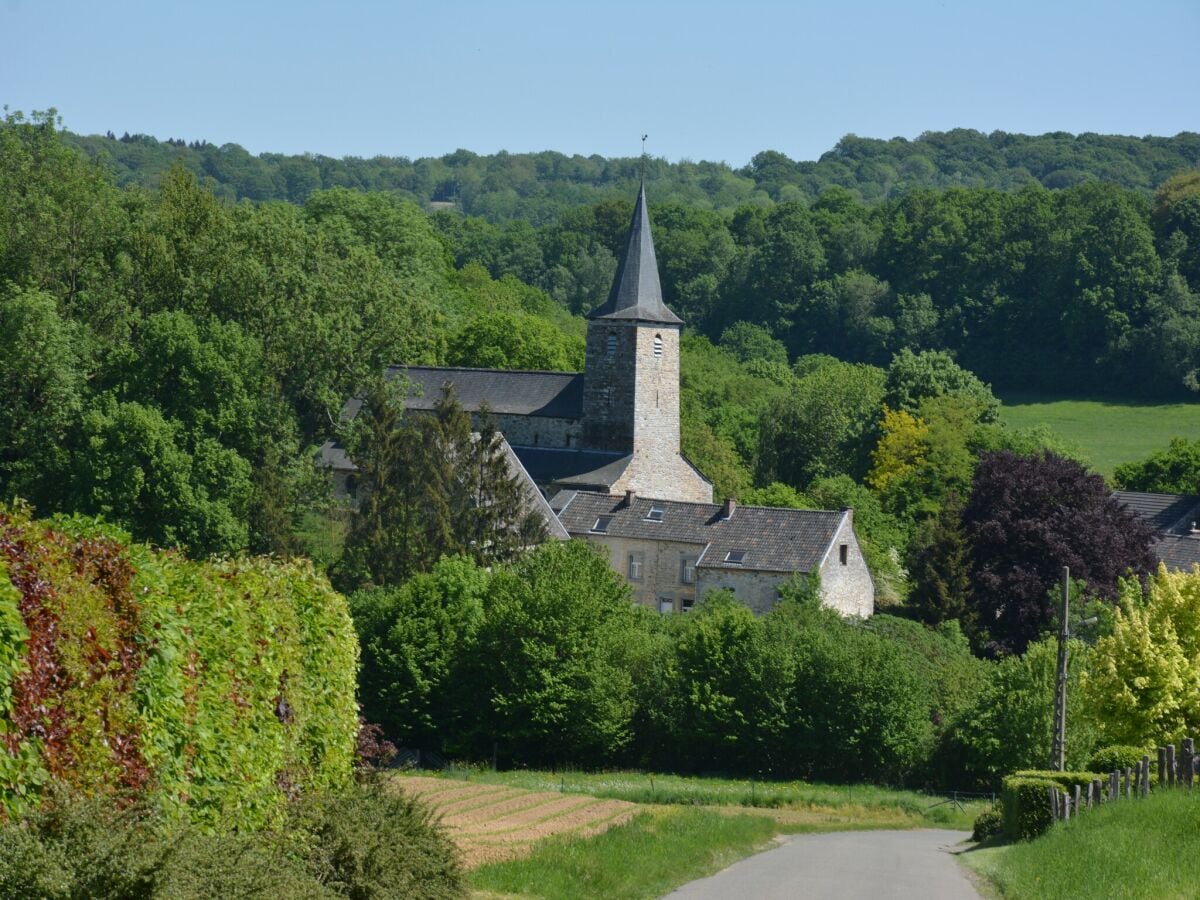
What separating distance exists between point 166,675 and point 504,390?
55.7m

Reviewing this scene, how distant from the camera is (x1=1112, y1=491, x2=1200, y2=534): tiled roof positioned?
210 ft

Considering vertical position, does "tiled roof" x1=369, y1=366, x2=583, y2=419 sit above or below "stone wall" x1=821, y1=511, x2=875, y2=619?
above

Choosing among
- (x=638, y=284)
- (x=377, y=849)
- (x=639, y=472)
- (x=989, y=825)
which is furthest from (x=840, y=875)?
(x=638, y=284)

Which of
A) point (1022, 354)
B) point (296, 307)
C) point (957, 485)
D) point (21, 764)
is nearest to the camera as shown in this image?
point (21, 764)

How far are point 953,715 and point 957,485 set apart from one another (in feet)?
93.7

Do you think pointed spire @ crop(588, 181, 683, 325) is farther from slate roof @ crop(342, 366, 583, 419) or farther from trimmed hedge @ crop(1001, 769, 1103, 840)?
trimmed hedge @ crop(1001, 769, 1103, 840)

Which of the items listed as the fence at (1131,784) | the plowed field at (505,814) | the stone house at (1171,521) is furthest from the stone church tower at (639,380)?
the fence at (1131,784)

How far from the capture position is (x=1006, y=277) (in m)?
111

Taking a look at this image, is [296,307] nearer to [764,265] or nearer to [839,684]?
[839,684]

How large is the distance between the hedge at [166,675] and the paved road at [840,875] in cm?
508

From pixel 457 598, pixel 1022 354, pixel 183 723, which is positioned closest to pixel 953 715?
pixel 457 598

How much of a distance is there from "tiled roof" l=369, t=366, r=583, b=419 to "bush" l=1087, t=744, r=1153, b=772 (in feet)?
132

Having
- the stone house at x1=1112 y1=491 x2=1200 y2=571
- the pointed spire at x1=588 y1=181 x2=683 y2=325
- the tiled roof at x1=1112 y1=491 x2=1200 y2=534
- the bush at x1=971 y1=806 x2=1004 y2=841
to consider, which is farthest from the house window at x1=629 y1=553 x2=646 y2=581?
the bush at x1=971 y1=806 x2=1004 y2=841

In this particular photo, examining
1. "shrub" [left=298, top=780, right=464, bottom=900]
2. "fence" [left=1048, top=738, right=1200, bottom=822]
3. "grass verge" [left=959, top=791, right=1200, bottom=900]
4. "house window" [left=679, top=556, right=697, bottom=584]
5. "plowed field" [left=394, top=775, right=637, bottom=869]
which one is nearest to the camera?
"shrub" [left=298, top=780, right=464, bottom=900]
